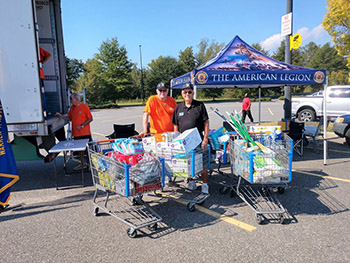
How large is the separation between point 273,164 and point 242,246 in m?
1.21

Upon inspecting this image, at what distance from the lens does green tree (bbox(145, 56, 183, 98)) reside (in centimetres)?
5262

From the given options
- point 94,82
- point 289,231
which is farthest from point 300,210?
point 94,82

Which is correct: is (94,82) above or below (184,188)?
above

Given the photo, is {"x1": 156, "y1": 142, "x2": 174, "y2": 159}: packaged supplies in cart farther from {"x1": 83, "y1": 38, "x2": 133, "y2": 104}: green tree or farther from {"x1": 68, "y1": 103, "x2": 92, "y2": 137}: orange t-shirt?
{"x1": 83, "y1": 38, "x2": 133, "y2": 104}: green tree

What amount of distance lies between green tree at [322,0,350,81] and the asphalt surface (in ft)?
43.6

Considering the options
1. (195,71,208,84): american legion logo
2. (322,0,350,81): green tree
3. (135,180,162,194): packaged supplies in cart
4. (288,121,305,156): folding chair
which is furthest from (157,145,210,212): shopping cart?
(322,0,350,81): green tree

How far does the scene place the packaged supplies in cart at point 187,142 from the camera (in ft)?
12.1

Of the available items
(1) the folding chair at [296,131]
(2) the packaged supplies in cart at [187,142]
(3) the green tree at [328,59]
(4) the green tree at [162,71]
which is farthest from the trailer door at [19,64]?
(3) the green tree at [328,59]

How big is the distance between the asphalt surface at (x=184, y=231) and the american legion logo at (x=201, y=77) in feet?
7.36

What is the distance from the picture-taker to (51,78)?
22.1 feet

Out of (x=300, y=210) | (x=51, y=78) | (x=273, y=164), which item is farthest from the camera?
(x=51, y=78)

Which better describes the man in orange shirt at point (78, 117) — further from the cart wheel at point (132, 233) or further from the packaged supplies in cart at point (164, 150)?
the cart wheel at point (132, 233)

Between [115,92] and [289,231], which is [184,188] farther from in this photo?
[115,92]

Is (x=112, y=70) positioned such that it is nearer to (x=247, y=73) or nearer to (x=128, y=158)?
(x=247, y=73)
